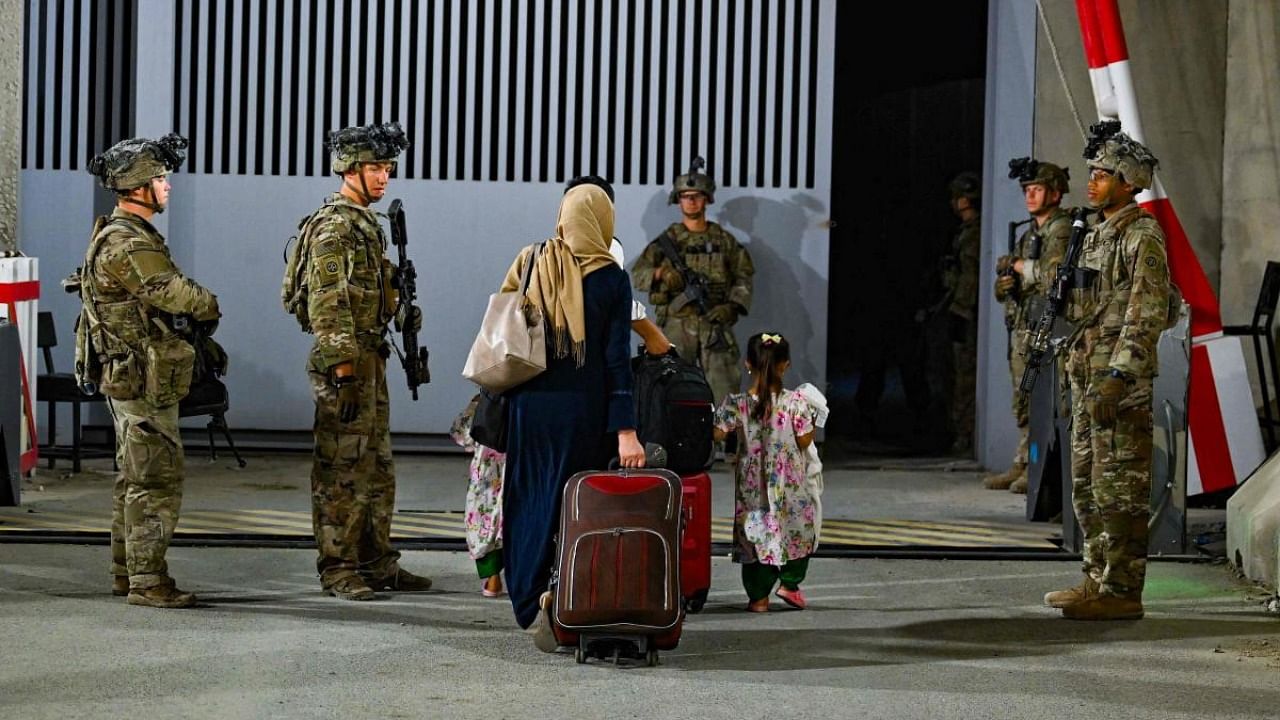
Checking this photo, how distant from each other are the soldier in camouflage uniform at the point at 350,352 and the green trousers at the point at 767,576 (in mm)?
1463

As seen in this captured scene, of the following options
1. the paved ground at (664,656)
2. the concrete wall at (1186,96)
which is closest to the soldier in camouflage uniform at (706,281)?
the concrete wall at (1186,96)

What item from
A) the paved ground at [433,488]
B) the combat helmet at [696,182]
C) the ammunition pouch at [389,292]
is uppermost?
the combat helmet at [696,182]

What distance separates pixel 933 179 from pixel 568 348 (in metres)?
9.36

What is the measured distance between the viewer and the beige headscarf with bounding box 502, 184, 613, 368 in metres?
5.71

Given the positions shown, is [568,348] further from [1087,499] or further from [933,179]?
[933,179]

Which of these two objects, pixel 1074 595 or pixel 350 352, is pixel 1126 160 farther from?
pixel 350 352

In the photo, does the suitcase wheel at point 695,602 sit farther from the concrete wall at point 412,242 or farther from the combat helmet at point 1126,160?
the concrete wall at point 412,242

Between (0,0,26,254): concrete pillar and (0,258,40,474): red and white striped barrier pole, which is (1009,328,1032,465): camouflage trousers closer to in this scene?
(0,258,40,474): red and white striped barrier pole

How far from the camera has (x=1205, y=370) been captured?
9.27 m

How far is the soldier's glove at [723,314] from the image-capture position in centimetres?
1080

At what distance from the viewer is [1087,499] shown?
6781 millimetres

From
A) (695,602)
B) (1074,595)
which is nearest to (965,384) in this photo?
(1074,595)

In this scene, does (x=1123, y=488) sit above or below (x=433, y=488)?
above

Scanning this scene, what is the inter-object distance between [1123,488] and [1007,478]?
3.69 meters
